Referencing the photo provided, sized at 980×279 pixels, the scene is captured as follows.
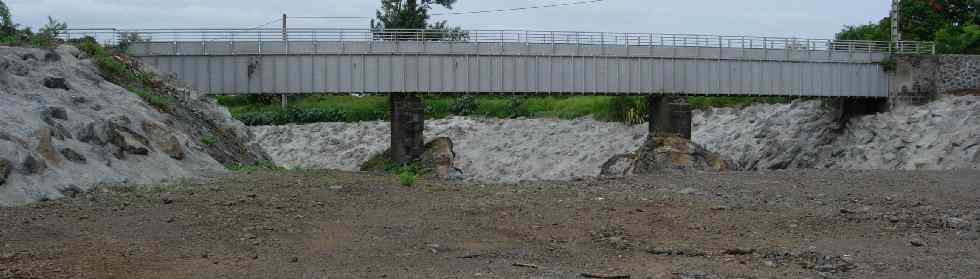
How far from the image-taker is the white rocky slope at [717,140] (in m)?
40.6

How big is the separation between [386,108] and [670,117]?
28365 millimetres

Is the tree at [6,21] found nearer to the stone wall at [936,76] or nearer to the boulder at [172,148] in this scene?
the boulder at [172,148]

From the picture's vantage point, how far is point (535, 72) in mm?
39969

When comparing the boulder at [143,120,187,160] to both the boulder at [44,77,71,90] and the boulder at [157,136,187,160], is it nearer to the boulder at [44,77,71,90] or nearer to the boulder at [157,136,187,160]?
the boulder at [157,136,187,160]

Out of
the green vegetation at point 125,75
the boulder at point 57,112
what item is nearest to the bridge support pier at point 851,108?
the green vegetation at point 125,75

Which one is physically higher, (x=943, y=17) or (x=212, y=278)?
(x=943, y=17)

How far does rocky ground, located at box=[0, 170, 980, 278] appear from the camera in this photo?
11227 mm

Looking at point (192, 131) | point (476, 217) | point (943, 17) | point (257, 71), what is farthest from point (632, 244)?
point (943, 17)

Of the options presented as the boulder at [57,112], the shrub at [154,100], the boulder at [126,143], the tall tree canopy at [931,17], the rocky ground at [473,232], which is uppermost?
the tall tree canopy at [931,17]

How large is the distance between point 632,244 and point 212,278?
5.76 meters

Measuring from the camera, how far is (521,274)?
36.2 feet

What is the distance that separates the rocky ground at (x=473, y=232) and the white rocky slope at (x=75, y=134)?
2.29 feet

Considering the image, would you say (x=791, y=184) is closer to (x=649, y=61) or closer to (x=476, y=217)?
(x=476, y=217)

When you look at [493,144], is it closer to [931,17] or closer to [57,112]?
[931,17]
